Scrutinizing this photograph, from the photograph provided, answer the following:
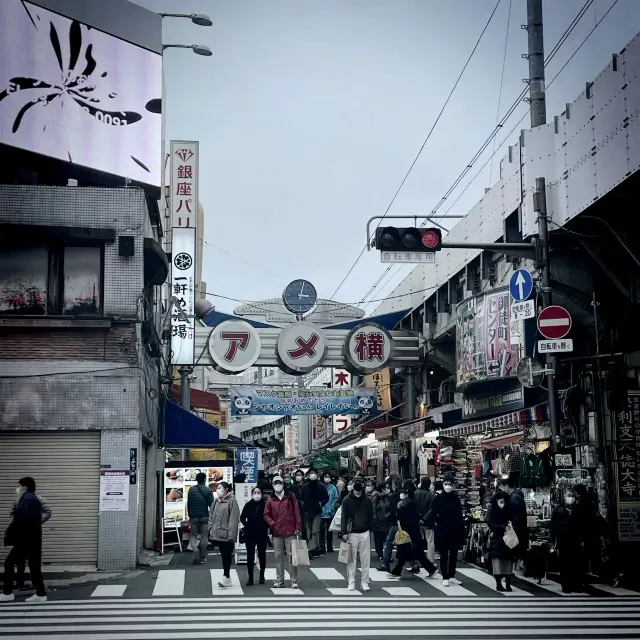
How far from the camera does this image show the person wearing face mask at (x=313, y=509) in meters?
24.9

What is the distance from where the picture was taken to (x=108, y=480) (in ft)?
69.9

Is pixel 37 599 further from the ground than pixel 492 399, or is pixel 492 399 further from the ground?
pixel 492 399

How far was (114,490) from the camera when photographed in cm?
2128

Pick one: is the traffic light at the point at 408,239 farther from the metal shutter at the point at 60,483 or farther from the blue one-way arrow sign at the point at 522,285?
the metal shutter at the point at 60,483

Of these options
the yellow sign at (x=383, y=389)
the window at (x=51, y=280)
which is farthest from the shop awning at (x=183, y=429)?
the yellow sign at (x=383, y=389)

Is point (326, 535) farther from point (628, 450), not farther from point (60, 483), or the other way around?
point (628, 450)

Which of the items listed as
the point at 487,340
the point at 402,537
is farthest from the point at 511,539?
the point at 487,340

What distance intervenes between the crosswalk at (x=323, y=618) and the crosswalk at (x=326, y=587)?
0.64 m

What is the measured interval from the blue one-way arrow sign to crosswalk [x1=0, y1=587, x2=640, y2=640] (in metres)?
6.62

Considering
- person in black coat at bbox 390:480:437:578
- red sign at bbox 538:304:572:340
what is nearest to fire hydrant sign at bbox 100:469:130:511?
person in black coat at bbox 390:480:437:578

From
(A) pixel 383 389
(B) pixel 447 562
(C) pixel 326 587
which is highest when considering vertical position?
(A) pixel 383 389

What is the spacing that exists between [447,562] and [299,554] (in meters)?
2.78

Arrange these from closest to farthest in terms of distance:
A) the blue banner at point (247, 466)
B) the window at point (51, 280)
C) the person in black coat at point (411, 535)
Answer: the person in black coat at point (411, 535) < the window at point (51, 280) < the blue banner at point (247, 466)

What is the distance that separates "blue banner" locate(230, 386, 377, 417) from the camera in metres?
39.0
